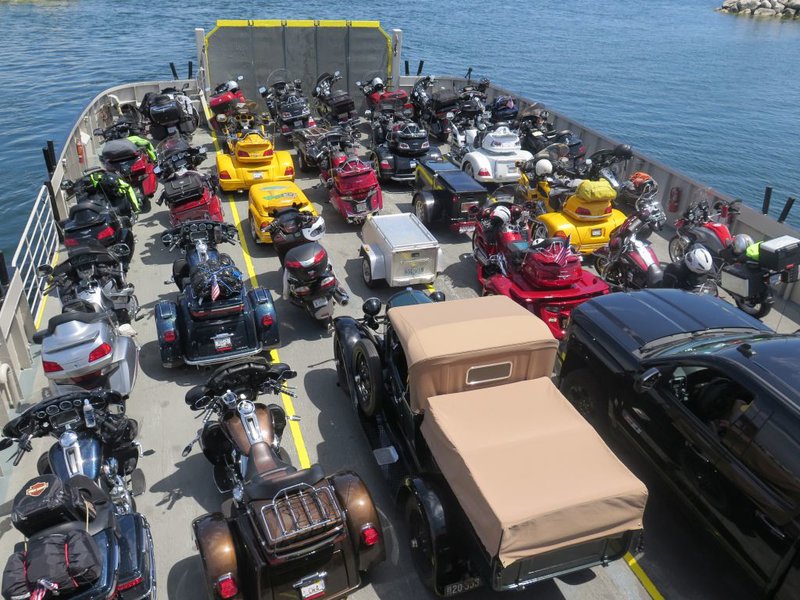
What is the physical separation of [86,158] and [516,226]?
1140 cm

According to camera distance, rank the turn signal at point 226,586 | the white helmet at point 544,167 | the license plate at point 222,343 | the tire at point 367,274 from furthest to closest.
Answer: the white helmet at point 544,167 → the tire at point 367,274 → the license plate at point 222,343 → the turn signal at point 226,586

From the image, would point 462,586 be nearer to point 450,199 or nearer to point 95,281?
point 95,281

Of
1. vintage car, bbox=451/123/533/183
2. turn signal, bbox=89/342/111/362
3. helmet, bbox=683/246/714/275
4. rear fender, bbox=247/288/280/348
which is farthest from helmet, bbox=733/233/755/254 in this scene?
turn signal, bbox=89/342/111/362

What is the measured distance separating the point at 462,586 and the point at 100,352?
4.95 meters

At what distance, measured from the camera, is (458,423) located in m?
5.57

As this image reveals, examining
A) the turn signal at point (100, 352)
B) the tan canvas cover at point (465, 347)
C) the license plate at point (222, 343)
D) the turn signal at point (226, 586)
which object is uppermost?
the tan canvas cover at point (465, 347)

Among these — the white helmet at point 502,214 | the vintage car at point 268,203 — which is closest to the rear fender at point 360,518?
the white helmet at point 502,214

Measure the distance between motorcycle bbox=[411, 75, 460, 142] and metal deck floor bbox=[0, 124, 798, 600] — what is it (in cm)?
953

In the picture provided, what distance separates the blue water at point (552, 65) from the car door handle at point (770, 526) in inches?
839

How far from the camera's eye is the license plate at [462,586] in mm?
5453

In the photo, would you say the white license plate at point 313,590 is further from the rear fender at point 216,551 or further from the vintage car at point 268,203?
the vintage car at point 268,203

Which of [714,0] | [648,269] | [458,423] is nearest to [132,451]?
[458,423]

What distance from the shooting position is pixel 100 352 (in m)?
7.43

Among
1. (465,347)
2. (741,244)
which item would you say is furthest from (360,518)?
(741,244)
